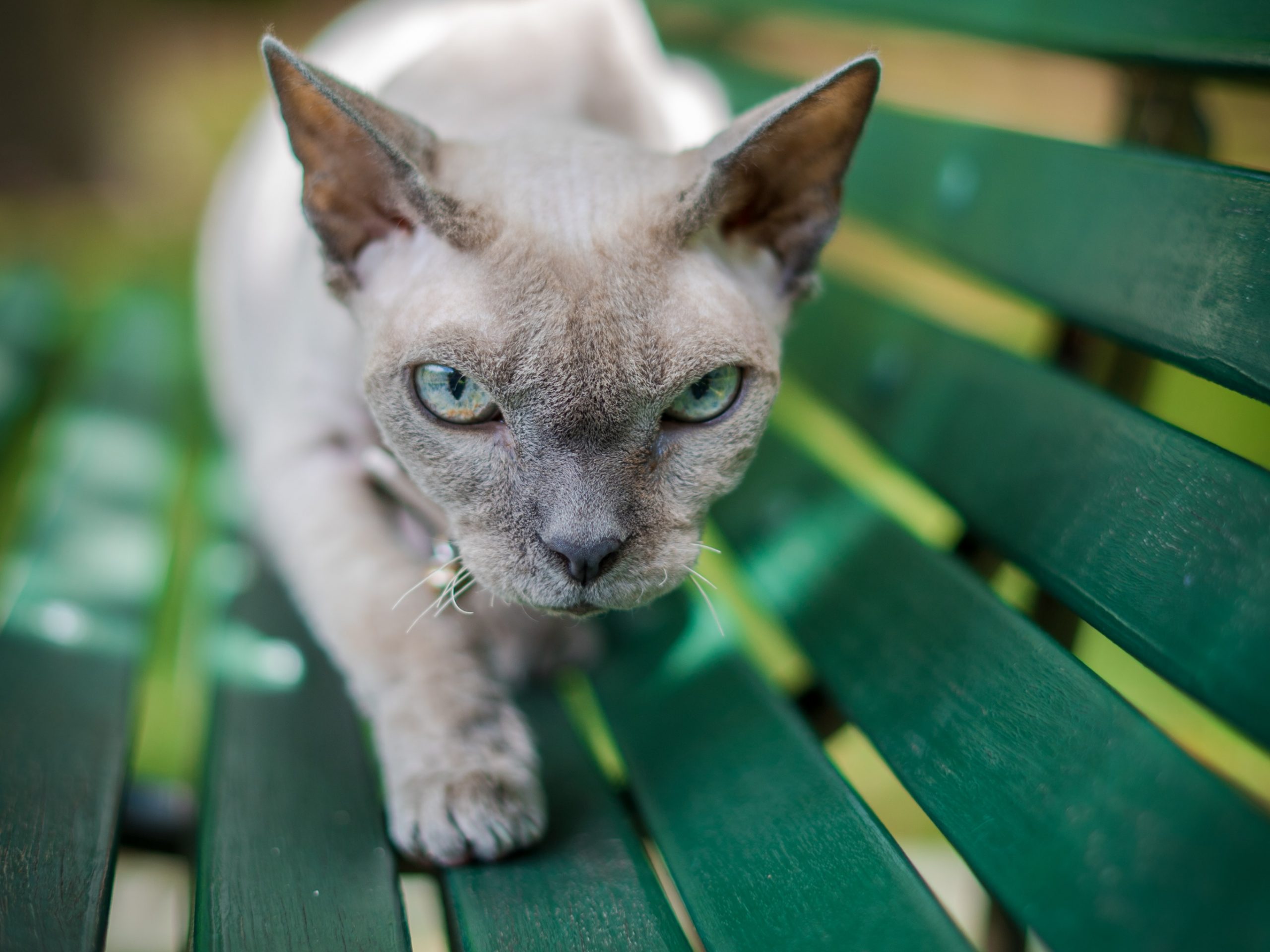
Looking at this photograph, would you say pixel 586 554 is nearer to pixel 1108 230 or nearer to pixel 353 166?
pixel 353 166

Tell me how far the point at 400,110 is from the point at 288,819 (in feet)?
3.48

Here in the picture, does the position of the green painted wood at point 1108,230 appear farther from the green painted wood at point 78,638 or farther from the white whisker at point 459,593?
the green painted wood at point 78,638

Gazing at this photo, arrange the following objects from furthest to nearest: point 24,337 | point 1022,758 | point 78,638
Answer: point 24,337 → point 78,638 → point 1022,758

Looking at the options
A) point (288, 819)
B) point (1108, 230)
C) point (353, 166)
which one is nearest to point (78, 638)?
point (288, 819)

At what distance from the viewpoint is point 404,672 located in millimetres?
1258

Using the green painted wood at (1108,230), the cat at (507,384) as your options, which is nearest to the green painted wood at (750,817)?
the cat at (507,384)

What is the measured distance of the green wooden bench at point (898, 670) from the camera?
0.86m

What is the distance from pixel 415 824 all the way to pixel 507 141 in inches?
35.0

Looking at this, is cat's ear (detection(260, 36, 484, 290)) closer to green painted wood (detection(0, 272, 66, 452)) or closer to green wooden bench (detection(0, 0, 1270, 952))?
green wooden bench (detection(0, 0, 1270, 952))

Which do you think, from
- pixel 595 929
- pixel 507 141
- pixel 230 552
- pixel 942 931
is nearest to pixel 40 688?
pixel 230 552

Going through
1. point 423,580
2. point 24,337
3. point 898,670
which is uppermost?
point 898,670

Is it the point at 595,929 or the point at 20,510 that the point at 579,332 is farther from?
the point at 20,510

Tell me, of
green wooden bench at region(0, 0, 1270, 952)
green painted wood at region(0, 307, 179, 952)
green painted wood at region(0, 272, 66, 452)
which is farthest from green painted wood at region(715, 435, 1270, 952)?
green painted wood at region(0, 272, 66, 452)

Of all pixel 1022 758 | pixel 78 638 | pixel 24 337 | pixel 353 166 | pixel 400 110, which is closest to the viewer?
pixel 1022 758
